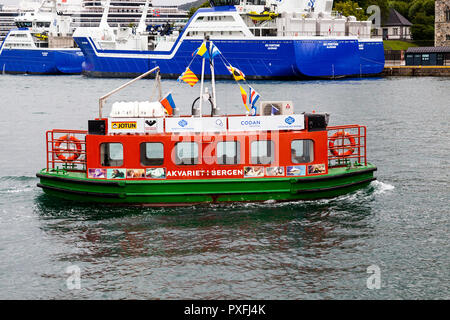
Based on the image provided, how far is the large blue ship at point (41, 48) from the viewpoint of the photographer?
126375 millimetres

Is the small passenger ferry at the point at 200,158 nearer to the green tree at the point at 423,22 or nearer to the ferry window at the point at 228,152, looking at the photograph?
the ferry window at the point at 228,152

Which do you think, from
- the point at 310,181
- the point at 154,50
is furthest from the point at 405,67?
the point at 310,181

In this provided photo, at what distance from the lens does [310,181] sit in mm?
23266

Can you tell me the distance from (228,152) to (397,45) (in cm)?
10822

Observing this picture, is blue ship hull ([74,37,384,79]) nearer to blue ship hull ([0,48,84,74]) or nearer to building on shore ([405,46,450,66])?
building on shore ([405,46,450,66])

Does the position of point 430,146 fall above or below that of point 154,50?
below

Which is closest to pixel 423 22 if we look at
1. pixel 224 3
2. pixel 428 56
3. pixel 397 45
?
pixel 397 45

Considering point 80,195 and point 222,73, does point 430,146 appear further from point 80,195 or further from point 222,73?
point 222,73

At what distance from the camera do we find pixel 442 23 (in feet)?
352

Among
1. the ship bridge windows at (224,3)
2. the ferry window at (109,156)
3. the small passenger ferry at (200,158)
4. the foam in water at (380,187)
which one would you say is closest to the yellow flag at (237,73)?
the small passenger ferry at (200,158)

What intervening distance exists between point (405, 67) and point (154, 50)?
113 feet

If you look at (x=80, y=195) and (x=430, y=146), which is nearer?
(x=80, y=195)

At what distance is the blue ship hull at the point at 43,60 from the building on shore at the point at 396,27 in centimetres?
5279

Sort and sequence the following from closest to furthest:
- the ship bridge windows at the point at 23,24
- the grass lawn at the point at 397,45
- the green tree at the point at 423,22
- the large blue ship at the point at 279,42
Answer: the large blue ship at the point at 279,42
the green tree at the point at 423,22
the grass lawn at the point at 397,45
the ship bridge windows at the point at 23,24
